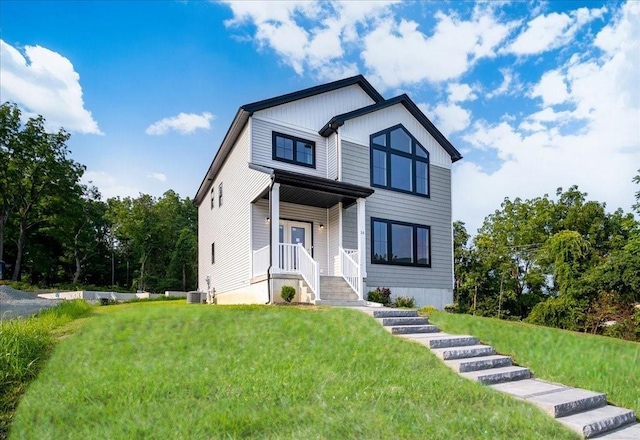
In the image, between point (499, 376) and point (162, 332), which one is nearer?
point (499, 376)

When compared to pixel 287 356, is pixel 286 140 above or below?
above

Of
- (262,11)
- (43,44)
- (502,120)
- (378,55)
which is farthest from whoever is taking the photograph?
(502,120)

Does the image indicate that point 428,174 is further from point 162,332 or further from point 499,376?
point 162,332

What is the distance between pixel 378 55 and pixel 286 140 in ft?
15.6

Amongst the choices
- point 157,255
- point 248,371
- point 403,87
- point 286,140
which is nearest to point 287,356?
point 248,371

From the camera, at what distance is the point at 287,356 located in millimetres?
5793

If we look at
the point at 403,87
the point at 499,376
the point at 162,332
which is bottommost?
the point at 499,376

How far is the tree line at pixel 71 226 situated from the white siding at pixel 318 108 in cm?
2240

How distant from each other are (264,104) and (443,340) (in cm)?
861

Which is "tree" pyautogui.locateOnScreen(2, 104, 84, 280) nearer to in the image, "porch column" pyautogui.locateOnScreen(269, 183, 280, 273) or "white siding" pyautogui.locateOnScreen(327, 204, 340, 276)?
"white siding" pyautogui.locateOnScreen(327, 204, 340, 276)

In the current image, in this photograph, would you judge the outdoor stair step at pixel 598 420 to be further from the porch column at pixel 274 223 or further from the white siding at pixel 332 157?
the white siding at pixel 332 157

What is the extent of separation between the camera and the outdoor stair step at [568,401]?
470 cm

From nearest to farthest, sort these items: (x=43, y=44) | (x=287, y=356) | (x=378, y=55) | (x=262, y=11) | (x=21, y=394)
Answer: (x=21, y=394) < (x=287, y=356) < (x=43, y=44) < (x=262, y=11) < (x=378, y=55)

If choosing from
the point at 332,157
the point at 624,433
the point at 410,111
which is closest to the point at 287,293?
the point at 332,157
